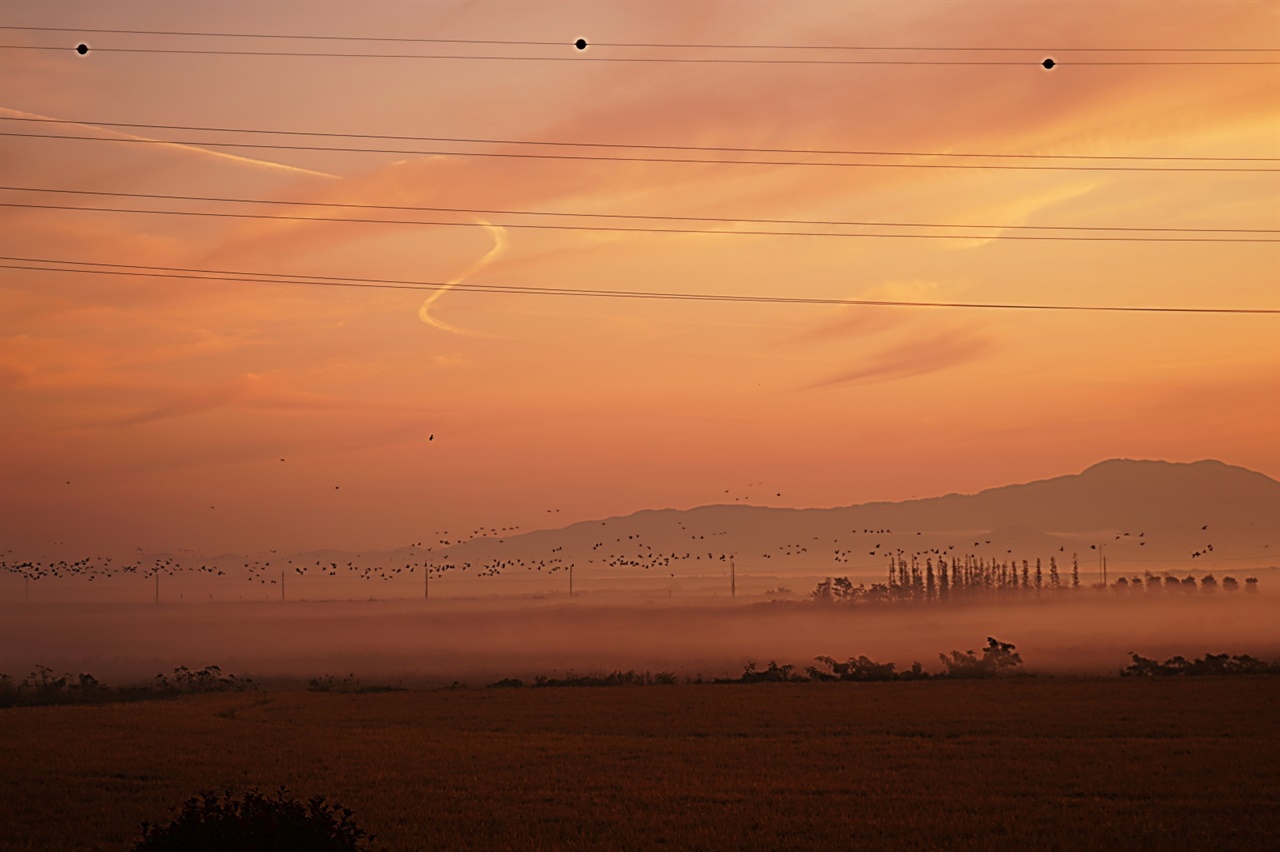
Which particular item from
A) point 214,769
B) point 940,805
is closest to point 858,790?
point 940,805

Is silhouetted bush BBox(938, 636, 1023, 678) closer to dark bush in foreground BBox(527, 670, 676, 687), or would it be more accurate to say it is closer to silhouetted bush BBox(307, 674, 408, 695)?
dark bush in foreground BBox(527, 670, 676, 687)

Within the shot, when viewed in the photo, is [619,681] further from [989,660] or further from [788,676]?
[989,660]

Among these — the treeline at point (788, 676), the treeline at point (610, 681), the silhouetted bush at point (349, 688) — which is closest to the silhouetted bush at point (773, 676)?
the treeline at point (788, 676)

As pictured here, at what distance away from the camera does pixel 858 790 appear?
3703 cm

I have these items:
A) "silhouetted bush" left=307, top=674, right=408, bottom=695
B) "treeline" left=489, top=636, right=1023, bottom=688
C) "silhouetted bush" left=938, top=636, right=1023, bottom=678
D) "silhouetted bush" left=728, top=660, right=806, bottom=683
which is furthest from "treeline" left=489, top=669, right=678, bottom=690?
"silhouetted bush" left=938, top=636, right=1023, bottom=678

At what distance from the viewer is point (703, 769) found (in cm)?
4206

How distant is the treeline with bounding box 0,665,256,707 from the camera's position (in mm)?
91188

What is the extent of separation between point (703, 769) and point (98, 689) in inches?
3160

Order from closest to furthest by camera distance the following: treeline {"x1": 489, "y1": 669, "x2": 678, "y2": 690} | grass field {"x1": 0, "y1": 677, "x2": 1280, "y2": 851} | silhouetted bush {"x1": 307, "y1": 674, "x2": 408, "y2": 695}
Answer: grass field {"x1": 0, "y1": 677, "x2": 1280, "y2": 851}, silhouetted bush {"x1": 307, "y1": 674, "x2": 408, "y2": 695}, treeline {"x1": 489, "y1": 669, "x2": 678, "y2": 690}

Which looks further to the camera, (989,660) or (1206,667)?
(989,660)

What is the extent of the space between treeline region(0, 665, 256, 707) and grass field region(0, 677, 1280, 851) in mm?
24487

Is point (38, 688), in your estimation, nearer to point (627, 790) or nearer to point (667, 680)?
point (667, 680)

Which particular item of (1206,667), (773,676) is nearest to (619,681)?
(773,676)

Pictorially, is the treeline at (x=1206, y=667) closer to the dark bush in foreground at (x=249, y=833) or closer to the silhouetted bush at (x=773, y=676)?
the silhouetted bush at (x=773, y=676)
